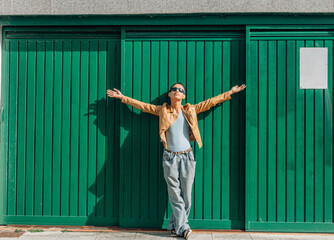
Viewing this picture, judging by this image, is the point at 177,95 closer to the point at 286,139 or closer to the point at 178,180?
the point at 178,180

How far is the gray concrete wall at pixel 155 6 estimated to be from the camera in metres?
5.11

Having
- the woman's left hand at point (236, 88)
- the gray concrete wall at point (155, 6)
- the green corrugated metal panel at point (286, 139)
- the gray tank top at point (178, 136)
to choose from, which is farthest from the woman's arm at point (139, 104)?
the green corrugated metal panel at point (286, 139)

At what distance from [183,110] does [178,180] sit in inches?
37.5

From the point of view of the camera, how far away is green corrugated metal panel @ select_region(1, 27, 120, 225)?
17.9ft

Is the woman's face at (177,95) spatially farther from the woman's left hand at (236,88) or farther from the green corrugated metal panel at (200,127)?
the woman's left hand at (236,88)

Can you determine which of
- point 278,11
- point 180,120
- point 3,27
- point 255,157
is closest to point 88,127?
point 180,120

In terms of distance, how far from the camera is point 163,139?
4.93 meters

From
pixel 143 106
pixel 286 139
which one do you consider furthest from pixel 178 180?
pixel 286 139

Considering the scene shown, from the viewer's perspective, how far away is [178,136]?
4.95 m

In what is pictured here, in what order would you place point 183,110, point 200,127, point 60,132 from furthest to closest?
point 60,132 < point 200,127 < point 183,110

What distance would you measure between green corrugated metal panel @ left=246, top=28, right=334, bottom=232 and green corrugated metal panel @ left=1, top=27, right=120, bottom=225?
2009 mm

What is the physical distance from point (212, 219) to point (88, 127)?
2.25 metres

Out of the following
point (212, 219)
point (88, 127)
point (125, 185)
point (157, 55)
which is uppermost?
point (157, 55)

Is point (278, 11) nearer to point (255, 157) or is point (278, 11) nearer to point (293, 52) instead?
point (293, 52)
